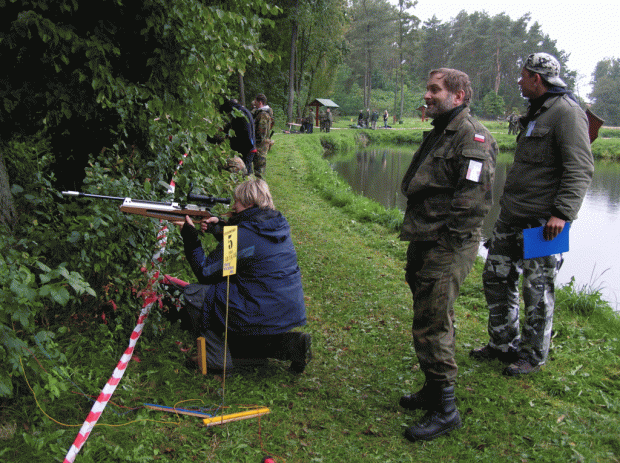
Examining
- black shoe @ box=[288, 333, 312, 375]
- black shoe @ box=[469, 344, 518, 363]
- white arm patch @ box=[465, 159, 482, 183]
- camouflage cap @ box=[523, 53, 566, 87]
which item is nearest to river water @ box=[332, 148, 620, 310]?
black shoe @ box=[469, 344, 518, 363]

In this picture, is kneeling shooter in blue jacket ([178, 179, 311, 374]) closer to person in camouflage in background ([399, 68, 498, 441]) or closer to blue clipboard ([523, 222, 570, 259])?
person in camouflage in background ([399, 68, 498, 441])

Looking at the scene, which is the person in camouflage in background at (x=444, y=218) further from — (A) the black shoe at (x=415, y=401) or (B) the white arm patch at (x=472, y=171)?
(A) the black shoe at (x=415, y=401)

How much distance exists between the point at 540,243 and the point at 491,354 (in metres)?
1.08

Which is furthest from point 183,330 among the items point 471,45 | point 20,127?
point 471,45

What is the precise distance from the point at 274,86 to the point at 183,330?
108ft

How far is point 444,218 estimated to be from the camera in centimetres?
294

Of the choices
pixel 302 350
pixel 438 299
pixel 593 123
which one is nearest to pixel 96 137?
pixel 302 350

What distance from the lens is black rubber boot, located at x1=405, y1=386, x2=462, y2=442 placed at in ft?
9.82

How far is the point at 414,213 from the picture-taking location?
307 cm

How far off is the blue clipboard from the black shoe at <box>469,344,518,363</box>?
2.97ft

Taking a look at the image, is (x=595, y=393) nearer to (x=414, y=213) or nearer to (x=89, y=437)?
(x=414, y=213)

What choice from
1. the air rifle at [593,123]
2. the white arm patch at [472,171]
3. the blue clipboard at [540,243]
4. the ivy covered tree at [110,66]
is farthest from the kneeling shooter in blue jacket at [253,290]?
the air rifle at [593,123]

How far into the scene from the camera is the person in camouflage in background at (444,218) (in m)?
2.87

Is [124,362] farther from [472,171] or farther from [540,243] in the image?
[540,243]
